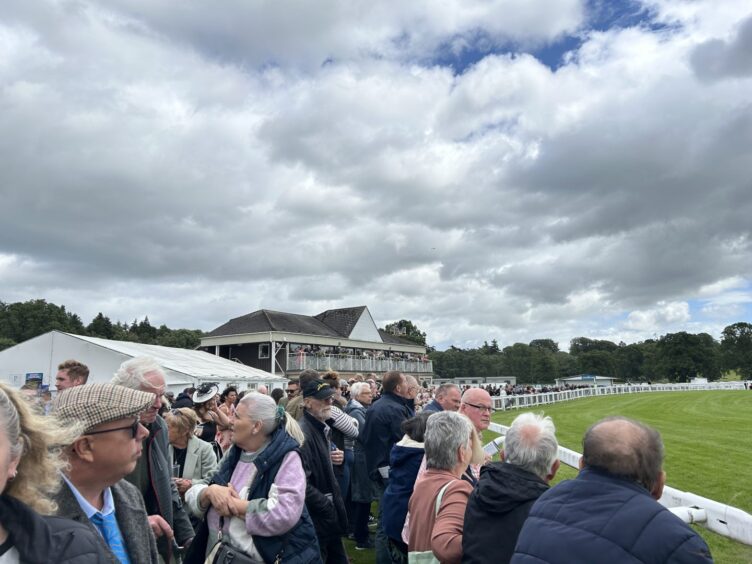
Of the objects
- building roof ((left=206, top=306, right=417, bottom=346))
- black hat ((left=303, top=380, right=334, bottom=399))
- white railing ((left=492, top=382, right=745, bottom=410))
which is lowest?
white railing ((left=492, top=382, right=745, bottom=410))

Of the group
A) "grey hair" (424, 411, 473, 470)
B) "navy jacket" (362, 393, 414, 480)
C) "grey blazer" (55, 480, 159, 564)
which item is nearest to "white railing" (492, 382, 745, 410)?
"navy jacket" (362, 393, 414, 480)

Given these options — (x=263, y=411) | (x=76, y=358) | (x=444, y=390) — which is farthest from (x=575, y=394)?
(x=263, y=411)

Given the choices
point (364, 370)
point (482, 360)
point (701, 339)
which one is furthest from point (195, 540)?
point (482, 360)

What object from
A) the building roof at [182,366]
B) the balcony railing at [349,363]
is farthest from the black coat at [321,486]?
the balcony railing at [349,363]

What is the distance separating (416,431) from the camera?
4383mm

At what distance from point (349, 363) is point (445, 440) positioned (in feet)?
116

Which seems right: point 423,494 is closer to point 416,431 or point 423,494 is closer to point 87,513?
point 416,431

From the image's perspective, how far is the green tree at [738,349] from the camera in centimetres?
9725

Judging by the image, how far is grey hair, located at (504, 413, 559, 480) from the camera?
9.69ft

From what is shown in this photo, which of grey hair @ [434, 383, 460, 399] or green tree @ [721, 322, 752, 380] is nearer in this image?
grey hair @ [434, 383, 460, 399]

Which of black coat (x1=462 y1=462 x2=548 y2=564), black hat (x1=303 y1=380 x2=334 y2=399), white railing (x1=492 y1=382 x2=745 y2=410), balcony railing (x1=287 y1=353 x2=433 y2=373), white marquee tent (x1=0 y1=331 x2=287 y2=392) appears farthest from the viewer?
balcony railing (x1=287 y1=353 x2=433 y2=373)

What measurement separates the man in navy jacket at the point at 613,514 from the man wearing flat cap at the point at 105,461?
182 centimetres

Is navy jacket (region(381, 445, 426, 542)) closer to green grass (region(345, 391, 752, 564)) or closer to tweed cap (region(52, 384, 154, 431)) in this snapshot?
tweed cap (region(52, 384, 154, 431))

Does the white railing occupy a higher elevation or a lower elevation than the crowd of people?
lower
